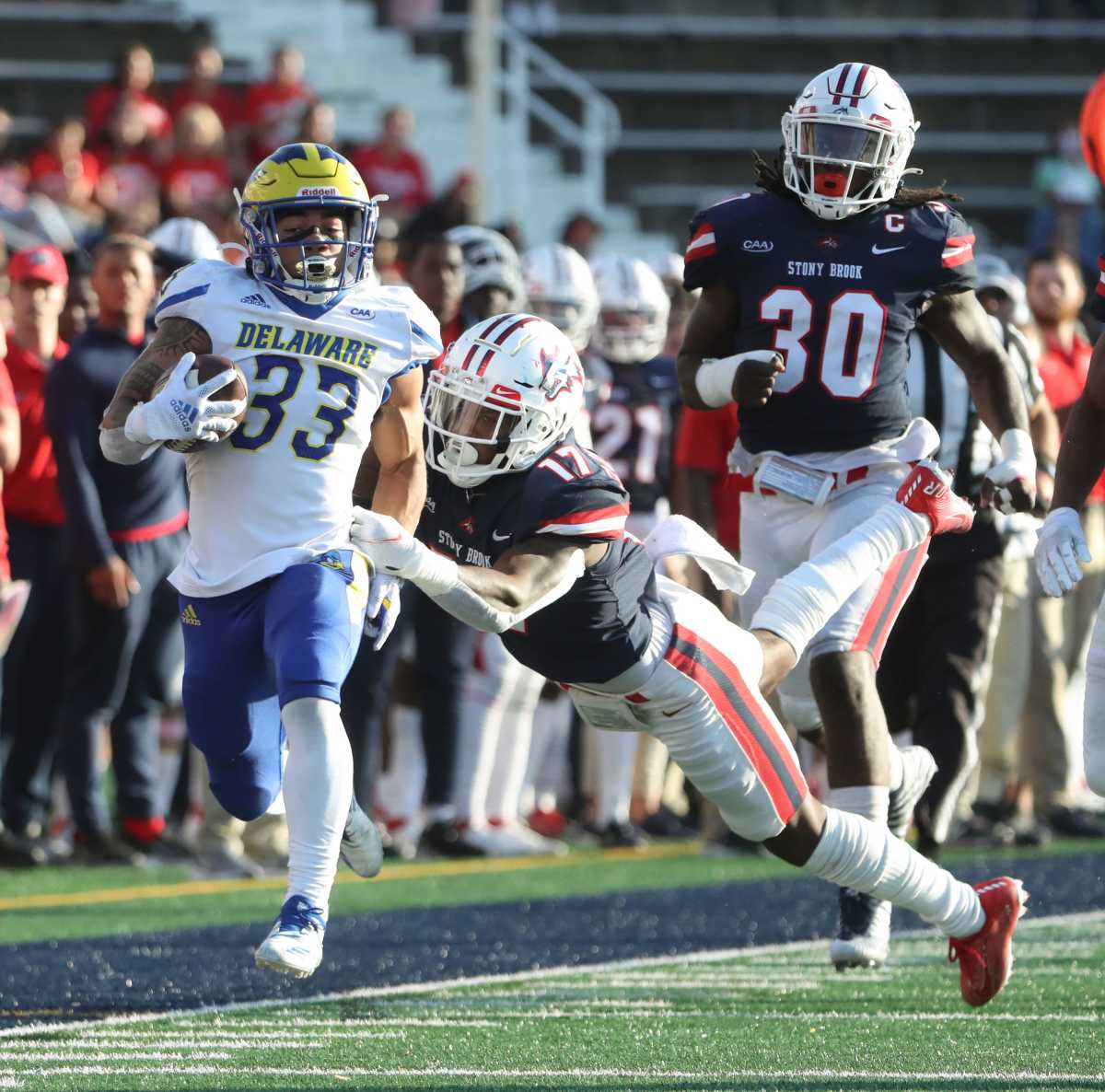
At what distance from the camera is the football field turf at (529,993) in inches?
159

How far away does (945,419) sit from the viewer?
6.71m

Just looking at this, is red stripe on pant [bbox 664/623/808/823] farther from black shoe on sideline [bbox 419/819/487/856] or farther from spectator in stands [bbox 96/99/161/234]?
spectator in stands [bbox 96/99/161/234]

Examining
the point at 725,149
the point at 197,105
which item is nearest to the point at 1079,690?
the point at 197,105

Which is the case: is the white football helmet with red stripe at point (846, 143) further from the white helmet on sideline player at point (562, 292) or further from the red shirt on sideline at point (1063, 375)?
the red shirt on sideline at point (1063, 375)

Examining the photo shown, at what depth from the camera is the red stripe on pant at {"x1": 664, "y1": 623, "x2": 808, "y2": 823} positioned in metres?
4.47

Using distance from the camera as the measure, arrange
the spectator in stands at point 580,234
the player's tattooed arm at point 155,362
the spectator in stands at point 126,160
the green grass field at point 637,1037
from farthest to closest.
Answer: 1. the spectator in stands at point 580,234
2. the spectator in stands at point 126,160
3. the player's tattooed arm at point 155,362
4. the green grass field at point 637,1037

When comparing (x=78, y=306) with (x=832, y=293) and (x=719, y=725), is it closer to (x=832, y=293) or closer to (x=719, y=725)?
(x=832, y=293)

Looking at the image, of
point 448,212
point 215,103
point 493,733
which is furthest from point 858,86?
point 215,103

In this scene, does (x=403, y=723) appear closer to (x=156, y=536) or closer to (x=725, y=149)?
(x=156, y=536)

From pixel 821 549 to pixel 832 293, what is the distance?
1.83ft

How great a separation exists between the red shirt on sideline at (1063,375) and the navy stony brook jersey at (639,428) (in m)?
1.37

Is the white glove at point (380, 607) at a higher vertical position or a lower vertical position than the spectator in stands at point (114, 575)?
higher

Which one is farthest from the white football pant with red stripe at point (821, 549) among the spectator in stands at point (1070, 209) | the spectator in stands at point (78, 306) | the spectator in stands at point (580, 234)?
the spectator in stands at point (1070, 209)

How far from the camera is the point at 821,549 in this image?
16.9 feet
